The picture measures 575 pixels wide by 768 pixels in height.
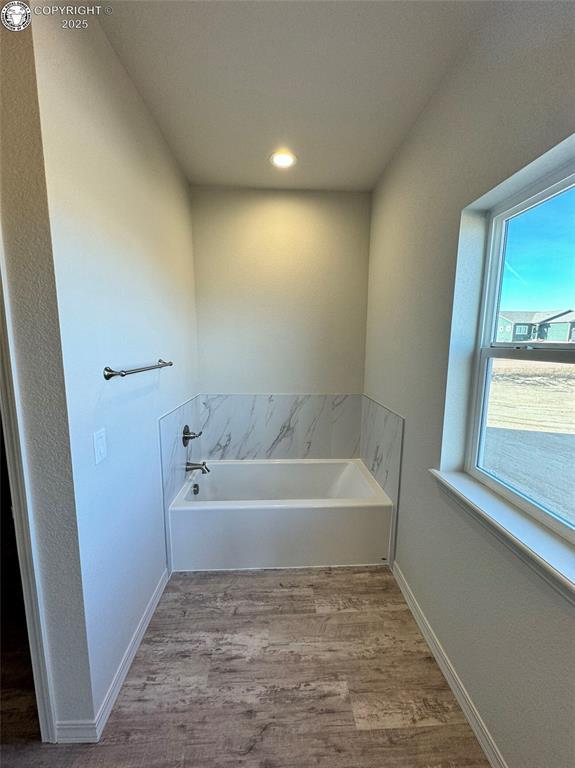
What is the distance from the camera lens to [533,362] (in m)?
1.11

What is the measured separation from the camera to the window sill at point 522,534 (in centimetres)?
86

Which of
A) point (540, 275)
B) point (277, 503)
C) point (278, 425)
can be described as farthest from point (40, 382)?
point (278, 425)

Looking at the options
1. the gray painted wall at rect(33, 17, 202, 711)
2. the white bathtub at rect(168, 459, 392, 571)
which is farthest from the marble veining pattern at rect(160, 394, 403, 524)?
the gray painted wall at rect(33, 17, 202, 711)

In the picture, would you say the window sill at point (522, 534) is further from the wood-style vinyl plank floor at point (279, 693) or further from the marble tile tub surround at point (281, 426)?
the marble tile tub surround at point (281, 426)

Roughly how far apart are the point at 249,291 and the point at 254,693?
251cm

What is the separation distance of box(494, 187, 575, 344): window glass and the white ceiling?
0.79 m

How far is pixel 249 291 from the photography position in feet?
8.66

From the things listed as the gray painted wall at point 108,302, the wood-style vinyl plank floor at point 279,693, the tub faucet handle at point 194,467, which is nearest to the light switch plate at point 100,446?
the gray painted wall at point 108,302

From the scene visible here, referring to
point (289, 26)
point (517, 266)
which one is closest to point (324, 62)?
point (289, 26)

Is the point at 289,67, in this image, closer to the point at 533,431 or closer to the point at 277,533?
the point at 533,431

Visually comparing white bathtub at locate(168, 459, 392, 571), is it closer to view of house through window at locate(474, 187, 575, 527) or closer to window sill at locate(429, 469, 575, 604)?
window sill at locate(429, 469, 575, 604)

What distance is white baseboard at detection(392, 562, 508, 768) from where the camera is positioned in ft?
3.63

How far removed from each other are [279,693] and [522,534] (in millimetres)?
1207

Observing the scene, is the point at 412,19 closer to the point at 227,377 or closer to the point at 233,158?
the point at 233,158
